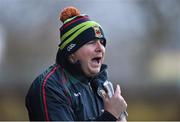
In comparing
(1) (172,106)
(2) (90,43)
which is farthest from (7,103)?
(2) (90,43)

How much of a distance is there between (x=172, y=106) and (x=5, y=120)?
283cm

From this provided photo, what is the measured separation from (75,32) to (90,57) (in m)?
0.15

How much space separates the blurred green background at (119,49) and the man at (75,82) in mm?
5991

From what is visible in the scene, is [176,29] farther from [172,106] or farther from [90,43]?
[90,43]

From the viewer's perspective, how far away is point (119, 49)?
9.58m

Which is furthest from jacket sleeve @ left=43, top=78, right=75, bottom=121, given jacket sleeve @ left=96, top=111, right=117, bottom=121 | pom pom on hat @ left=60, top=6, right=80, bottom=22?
pom pom on hat @ left=60, top=6, right=80, bottom=22

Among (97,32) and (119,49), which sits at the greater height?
(97,32)

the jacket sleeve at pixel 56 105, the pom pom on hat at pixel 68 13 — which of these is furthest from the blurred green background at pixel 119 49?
the jacket sleeve at pixel 56 105

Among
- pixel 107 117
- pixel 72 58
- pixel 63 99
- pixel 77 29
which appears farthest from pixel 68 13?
pixel 107 117

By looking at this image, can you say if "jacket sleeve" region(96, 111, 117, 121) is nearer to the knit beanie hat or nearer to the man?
the man

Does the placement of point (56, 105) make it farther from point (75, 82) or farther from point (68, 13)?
point (68, 13)

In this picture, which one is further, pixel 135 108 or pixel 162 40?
pixel 162 40

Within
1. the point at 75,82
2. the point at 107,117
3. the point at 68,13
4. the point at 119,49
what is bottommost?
the point at 119,49

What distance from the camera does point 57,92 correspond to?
2447 millimetres
